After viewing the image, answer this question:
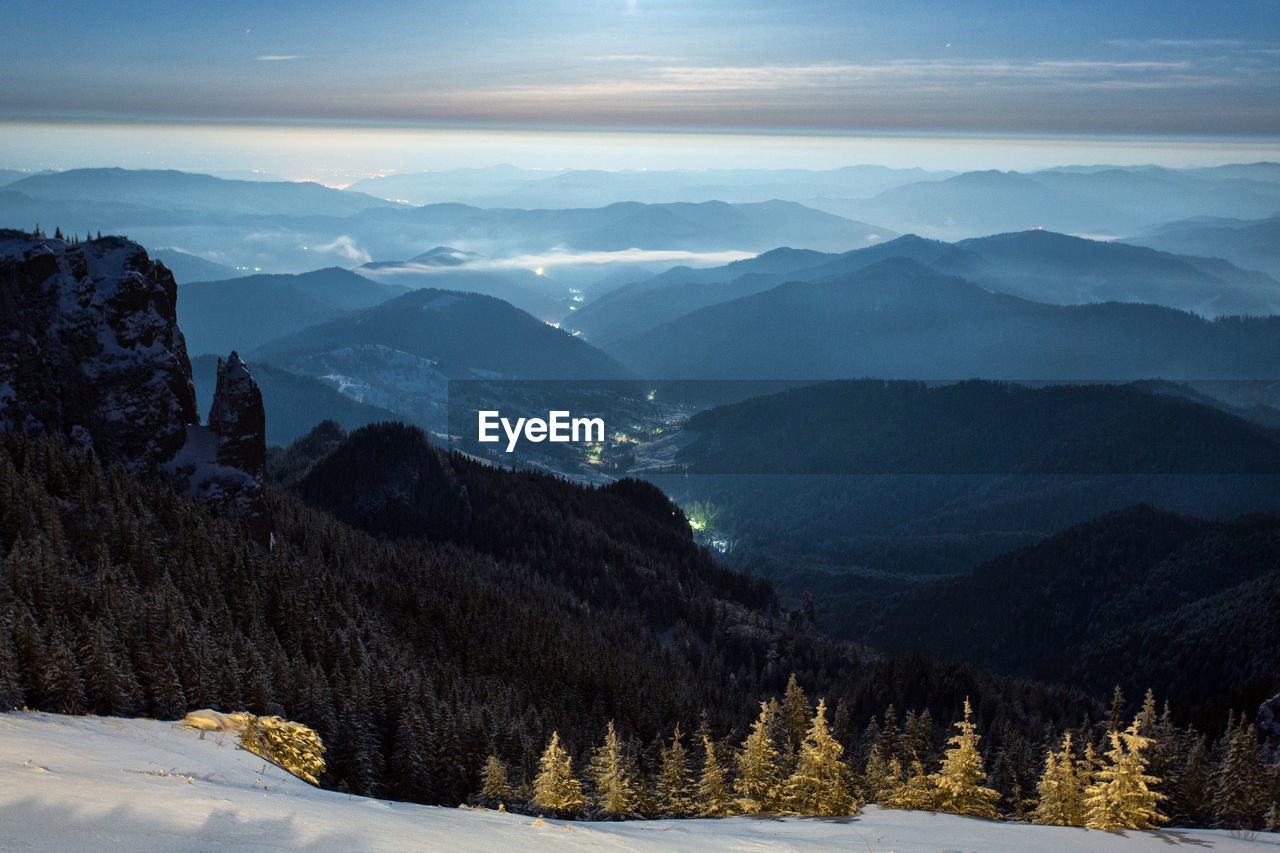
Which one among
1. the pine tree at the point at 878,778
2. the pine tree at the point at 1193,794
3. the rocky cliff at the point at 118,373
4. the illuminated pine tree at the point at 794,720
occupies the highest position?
the rocky cliff at the point at 118,373

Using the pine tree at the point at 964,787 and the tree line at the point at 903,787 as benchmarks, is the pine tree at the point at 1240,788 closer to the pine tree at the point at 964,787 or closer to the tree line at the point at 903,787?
the tree line at the point at 903,787

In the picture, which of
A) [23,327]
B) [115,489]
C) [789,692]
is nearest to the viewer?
[789,692]

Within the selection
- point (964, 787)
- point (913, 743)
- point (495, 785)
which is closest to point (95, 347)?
point (495, 785)

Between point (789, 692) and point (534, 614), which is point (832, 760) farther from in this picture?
point (534, 614)

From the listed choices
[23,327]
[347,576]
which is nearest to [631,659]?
[347,576]

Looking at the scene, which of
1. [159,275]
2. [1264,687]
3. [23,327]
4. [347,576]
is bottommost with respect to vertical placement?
[1264,687]

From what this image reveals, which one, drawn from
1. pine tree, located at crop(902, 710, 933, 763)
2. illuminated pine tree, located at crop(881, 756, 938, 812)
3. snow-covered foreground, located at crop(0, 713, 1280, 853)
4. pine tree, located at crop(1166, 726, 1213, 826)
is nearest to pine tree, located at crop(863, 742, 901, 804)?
pine tree, located at crop(902, 710, 933, 763)

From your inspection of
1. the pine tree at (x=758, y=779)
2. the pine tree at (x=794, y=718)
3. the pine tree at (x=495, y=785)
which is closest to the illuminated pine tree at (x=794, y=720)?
the pine tree at (x=794, y=718)
